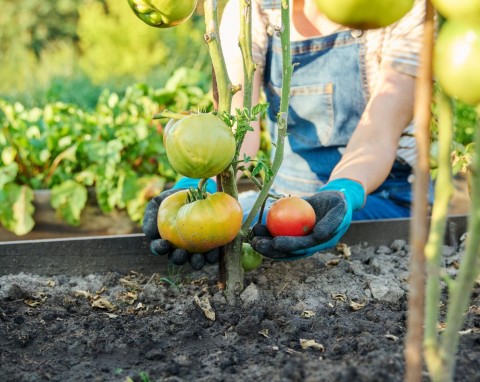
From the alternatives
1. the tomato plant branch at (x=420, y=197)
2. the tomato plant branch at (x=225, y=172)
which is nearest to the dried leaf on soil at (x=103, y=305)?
the tomato plant branch at (x=225, y=172)

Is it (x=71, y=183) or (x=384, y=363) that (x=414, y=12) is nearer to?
(x=384, y=363)

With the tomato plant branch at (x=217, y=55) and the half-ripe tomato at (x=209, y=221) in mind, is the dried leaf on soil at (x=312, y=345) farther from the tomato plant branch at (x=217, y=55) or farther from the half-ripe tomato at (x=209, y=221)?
the tomato plant branch at (x=217, y=55)

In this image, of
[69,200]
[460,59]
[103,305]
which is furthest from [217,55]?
[69,200]

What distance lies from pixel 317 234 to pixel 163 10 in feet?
2.29

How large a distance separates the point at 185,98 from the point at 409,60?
6.30ft

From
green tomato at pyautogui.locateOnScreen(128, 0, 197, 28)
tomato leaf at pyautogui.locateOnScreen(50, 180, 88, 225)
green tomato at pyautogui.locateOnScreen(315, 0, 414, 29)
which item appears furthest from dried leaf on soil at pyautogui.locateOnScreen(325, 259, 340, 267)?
tomato leaf at pyautogui.locateOnScreen(50, 180, 88, 225)

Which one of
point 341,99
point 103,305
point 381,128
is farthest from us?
point 341,99

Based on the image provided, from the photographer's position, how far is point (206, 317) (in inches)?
67.5

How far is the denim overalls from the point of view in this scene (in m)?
2.68

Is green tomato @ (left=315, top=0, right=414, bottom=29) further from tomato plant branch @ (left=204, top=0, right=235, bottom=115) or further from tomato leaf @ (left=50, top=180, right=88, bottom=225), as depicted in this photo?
tomato leaf @ (left=50, top=180, right=88, bottom=225)

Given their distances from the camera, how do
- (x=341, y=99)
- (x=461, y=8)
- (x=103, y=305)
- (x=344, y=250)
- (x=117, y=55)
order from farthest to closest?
1. (x=117, y=55)
2. (x=341, y=99)
3. (x=344, y=250)
4. (x=103, y=305)
5. (x=461, y=8)

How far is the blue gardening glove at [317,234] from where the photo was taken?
5.72 ft

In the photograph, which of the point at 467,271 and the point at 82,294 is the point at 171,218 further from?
the point at 467,271

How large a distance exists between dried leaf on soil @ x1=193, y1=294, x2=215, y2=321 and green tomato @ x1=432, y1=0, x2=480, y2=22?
41.0 inches
